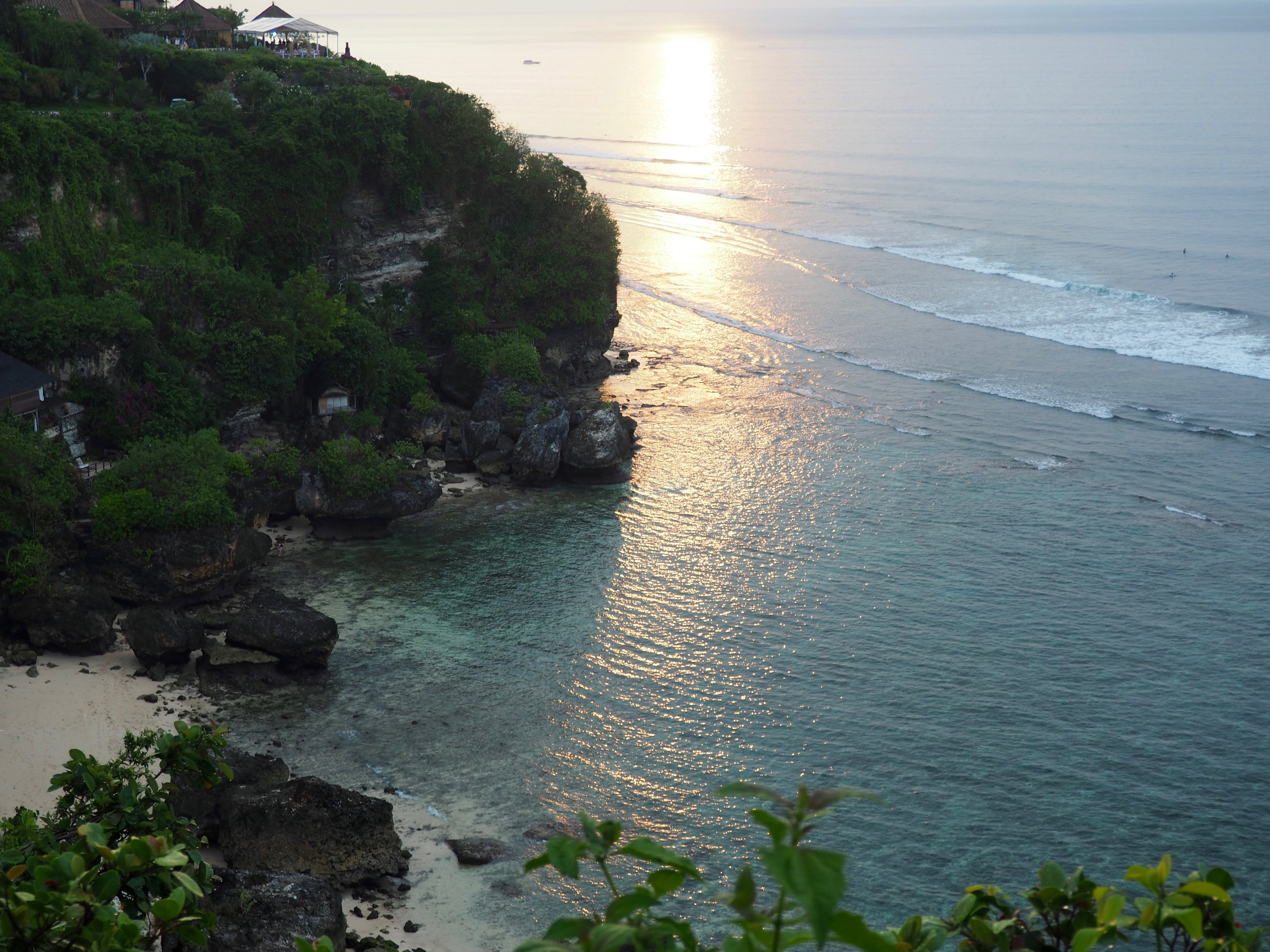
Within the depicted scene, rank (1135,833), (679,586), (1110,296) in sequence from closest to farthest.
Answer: (1135,833), (679,586), (1110,296)

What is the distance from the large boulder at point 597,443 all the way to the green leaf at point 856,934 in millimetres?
38413

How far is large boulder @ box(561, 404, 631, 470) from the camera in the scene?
139ft

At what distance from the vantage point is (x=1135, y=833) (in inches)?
952

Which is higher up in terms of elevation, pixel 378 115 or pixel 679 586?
pixel 378 115

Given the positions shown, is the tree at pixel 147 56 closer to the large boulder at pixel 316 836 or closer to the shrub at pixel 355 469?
the shrub at pixel 355 469

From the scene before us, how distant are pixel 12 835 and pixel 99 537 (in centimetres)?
1999

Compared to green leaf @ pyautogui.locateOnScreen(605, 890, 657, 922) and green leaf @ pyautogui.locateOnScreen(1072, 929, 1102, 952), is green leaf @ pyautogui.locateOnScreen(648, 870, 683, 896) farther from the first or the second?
green leaf @ pyautogui.locateOnScreen(1072, 929, 1102, 952)

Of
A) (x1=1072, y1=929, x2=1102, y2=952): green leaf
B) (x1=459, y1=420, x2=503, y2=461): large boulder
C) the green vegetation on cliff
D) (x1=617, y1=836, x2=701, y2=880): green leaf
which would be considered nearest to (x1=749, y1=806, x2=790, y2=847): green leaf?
(x1=617, y1=836, x2=701, y2=880): green leaf

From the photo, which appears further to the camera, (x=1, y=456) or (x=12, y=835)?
(x=1, y=456)

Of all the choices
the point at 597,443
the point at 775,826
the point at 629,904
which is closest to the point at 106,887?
the point at 629,904

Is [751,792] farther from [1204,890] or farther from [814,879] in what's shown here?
[1204,890]

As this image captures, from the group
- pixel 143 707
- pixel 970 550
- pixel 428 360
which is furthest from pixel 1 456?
pixel 970 550

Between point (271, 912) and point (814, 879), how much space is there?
17945mm

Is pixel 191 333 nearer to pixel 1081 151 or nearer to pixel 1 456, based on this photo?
pixel 1 456
